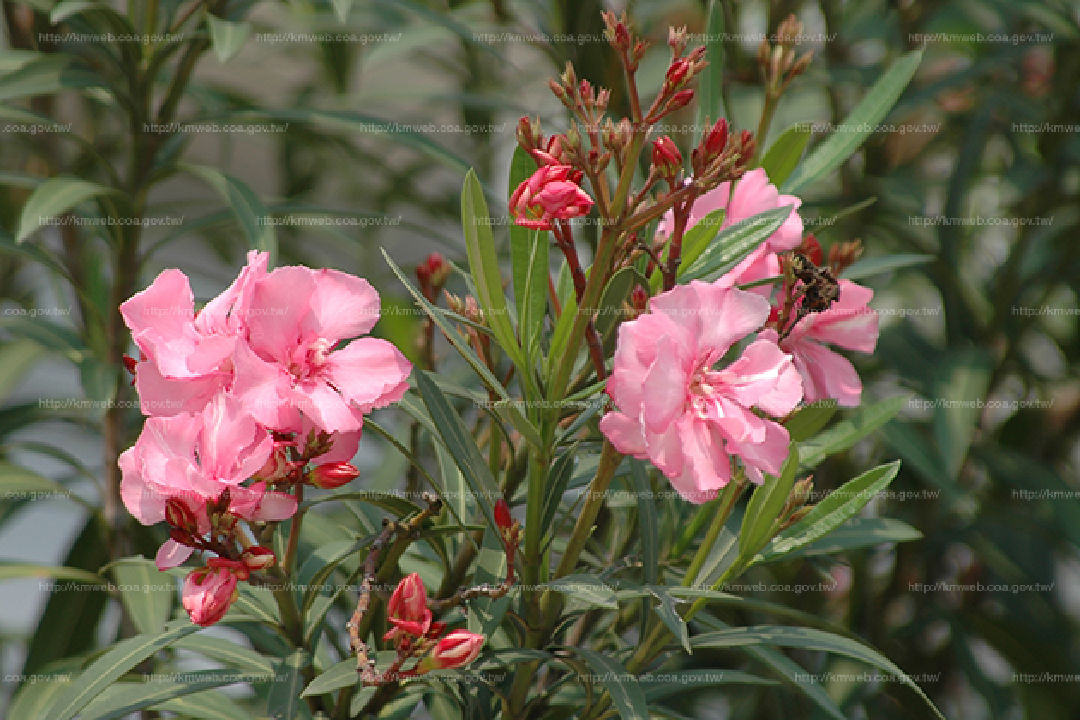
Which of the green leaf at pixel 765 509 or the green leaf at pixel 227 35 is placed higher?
the green leaf at pixel 227 35

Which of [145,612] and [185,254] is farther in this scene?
[185,254]

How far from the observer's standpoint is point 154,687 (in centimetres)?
78

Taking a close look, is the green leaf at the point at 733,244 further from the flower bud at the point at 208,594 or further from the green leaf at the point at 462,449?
the flower bud at the point at 208,594

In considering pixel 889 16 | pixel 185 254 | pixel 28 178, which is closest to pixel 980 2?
pixel 889 16

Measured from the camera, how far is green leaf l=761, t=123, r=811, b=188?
0.85 meters

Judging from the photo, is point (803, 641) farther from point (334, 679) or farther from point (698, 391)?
point (334, 679)

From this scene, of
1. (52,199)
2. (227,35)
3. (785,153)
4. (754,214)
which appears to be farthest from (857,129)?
(52,199)

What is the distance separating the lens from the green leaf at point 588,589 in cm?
63

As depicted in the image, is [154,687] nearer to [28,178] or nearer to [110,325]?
[110,325]

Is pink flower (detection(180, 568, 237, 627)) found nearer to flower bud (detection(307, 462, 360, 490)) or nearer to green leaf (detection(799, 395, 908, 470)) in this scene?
flower bud (detection(307, 462, 360, 490))

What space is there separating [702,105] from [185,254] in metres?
3.14

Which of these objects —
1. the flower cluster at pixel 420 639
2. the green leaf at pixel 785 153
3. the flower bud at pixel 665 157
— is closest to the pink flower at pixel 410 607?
the flower cluster at pixel 420 639

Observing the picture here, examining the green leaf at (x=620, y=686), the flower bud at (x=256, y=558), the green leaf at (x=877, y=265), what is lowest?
the green leaf at (x=620, y=686)

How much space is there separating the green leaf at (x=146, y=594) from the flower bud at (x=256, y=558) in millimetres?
431
